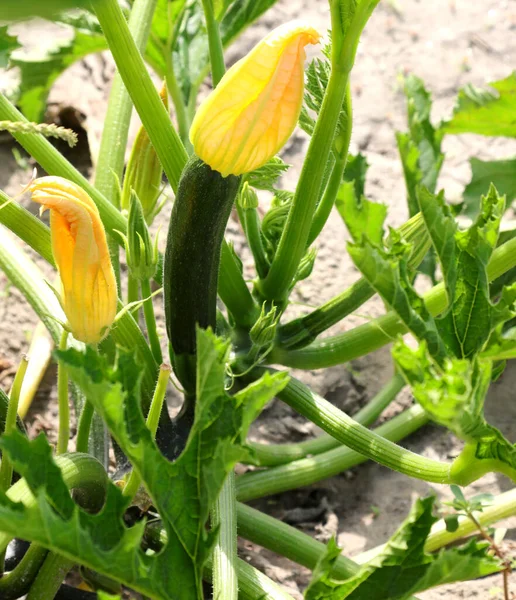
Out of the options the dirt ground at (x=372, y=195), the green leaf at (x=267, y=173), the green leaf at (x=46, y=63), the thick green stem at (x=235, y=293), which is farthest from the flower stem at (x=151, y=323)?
the green leaf at (x=46, y=63)

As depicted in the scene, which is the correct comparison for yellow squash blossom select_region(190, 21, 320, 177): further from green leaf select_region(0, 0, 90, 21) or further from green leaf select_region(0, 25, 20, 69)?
green leaf select_region(0, 0, 90, 21)

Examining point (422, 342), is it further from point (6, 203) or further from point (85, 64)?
point (85, 64)

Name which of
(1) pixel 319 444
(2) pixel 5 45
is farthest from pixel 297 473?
(2) pixel 5 45

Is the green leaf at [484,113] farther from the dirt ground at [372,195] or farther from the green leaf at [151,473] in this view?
the green leaf at [151,473]

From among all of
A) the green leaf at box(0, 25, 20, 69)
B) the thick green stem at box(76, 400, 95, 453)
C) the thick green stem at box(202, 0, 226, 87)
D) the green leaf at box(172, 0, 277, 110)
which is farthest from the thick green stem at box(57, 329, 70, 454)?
the green leaf at box(172, 0, 277, 110)

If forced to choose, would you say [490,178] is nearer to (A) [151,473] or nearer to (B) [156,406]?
(B) [156,406]

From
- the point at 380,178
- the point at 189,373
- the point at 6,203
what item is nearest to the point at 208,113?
the point at 6,203
